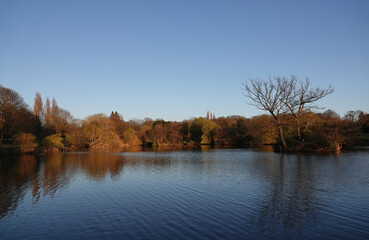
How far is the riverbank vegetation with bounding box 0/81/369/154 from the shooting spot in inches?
1254

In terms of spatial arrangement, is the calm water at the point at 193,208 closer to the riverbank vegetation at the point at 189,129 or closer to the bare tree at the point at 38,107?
the riverbank vegetation at the point at 189,129

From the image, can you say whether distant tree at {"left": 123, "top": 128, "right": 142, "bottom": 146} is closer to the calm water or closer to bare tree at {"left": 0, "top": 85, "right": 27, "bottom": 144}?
bare tree at {"left": 0, "top": 85, "right": 27, "bottom": 144}

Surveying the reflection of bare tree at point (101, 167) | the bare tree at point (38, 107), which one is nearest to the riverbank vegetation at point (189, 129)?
the bare tree at point (38, 107)

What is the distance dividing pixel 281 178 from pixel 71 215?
10.6 metres

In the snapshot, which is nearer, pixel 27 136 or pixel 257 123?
pixel 27 136

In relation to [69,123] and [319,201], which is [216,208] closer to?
[319,201]

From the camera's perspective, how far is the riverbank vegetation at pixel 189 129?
3184 cm

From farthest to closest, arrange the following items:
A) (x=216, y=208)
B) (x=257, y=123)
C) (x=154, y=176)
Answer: (x=257, y=123) → (x=154, y=176) → (x=216, y=208)

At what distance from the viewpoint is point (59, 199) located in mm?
10531

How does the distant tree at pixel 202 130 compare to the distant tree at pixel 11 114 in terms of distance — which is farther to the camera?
the distant tree at pixel 202 130

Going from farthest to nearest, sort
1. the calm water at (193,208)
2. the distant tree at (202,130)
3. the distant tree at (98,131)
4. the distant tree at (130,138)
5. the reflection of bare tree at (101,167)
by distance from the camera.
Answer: the distant tree at (202,130)
the distant tree at (130,138)
the distant tree at (98,131)
the reflection of bare tree at (101,167)
the calm water at (193,208)

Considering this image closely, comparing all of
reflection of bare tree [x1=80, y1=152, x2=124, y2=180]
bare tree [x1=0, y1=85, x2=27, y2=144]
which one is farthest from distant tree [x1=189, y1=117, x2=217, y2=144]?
reflection of bare tree [x1=80, y1=152, x2=124, y2=180]

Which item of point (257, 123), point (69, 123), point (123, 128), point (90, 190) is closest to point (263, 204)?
point (90, 190)

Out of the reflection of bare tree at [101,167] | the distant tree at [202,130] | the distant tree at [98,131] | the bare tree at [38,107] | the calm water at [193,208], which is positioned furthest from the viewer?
the distant tree at [202,130]
